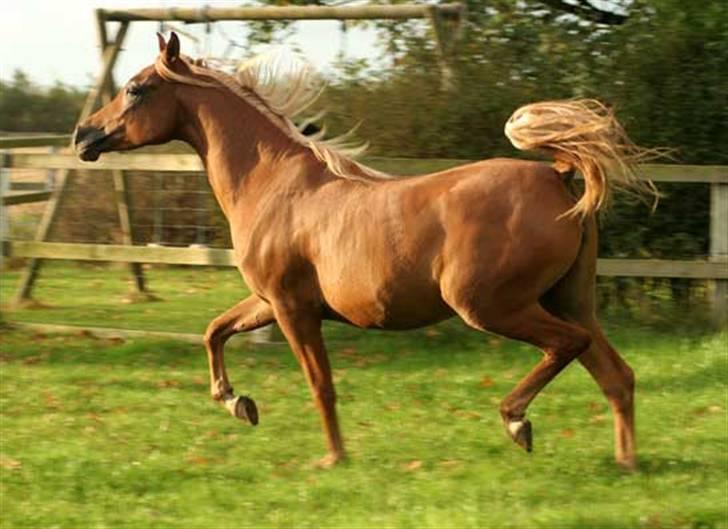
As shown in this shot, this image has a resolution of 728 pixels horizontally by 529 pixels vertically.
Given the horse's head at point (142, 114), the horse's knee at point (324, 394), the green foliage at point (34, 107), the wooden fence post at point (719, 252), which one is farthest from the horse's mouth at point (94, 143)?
the green foliage at point (34, 107)

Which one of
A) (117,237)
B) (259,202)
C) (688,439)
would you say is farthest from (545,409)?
→ (117,237)

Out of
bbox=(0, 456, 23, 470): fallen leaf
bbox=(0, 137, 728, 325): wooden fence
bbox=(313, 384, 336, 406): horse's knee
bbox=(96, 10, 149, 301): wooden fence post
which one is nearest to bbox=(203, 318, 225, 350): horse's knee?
bbox=(313, 384, 336, 406): horse's knee

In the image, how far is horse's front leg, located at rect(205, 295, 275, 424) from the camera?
762cm

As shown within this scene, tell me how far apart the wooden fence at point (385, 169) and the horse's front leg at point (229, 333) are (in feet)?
9.73

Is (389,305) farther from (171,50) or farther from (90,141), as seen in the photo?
(90,141)

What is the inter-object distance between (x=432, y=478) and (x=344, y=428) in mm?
1381

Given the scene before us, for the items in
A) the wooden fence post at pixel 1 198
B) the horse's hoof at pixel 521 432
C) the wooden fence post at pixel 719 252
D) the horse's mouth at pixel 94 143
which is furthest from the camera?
the wooden fence post at pixel 1 198

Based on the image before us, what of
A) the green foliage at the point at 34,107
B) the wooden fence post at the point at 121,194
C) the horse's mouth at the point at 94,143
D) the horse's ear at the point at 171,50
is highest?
the horse's ear at the point at 171,50

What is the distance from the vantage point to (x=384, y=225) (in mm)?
6988

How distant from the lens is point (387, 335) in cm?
1089

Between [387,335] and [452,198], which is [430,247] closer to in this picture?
[452,198]

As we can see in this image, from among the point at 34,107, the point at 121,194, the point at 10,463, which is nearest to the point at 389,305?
the point at 10,463

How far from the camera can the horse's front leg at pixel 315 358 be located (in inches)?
286

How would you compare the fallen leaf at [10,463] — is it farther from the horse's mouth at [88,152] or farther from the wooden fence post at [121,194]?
the wooden fence post at [121,194]
